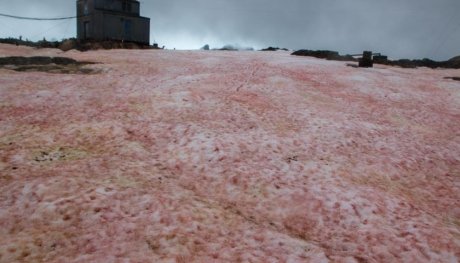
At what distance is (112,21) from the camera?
66812 mm

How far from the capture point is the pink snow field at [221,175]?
711cm

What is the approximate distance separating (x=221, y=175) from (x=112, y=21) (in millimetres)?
63874

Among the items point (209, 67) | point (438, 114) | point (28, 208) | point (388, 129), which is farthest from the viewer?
point (209, 67)

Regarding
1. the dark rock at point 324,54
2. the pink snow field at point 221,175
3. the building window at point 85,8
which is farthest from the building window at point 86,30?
the pink snow field at point 221,175

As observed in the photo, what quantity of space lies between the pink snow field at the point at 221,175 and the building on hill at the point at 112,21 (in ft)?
165

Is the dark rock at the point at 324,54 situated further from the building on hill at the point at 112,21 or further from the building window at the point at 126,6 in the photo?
the building window at the point at 126,6

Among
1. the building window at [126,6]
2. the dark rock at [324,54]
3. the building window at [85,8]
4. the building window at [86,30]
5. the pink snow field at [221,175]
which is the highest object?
the building window at [126,6]

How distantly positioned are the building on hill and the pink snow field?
50241mm

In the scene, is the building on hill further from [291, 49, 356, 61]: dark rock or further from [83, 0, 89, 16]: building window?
[291, 49, 356, 61]: dark rock

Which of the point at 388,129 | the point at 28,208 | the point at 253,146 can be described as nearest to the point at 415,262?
the point at 253,146

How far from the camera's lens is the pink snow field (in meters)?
7.11

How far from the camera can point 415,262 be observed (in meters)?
6.96

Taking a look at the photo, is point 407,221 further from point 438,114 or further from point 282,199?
point 438,114

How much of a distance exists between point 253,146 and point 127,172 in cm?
410
